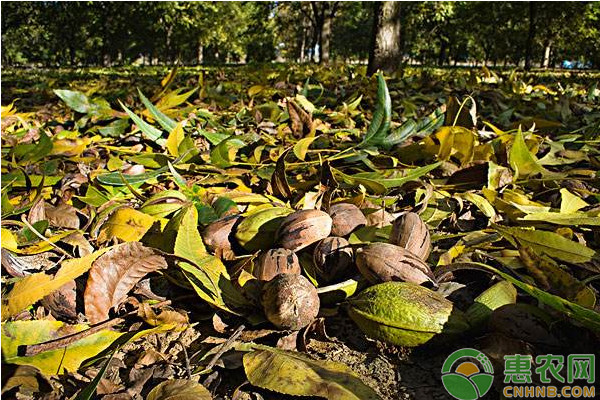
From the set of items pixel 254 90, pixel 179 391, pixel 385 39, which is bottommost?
pixel 179 391

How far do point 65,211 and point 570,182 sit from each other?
4.53 feet

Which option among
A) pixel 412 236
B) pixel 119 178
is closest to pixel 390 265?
pixel 412 236

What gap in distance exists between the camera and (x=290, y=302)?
81 cm

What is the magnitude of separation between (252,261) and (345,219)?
24cm

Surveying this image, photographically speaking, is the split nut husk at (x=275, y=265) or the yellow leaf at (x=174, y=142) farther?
the yellow leaf at (x=174, y=142)

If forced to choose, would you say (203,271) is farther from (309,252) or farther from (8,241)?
(8,241)

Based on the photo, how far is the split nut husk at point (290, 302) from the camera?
82 centimetres

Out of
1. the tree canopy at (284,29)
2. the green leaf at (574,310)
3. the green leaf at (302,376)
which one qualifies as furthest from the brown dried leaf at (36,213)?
the tree canopy at (284,29)

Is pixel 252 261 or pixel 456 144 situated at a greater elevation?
pixel 456 144

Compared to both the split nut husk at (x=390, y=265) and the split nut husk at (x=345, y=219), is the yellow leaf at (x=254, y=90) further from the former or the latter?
the split nut husk at (x=390, y=265)

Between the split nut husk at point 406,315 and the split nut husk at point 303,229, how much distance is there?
207 mm

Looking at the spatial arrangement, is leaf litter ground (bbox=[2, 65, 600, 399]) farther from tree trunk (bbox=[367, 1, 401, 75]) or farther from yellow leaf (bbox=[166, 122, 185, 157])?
tree trunk (bbox=[367, 1, 401, 75])

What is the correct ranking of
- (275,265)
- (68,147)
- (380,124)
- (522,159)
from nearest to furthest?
(275,265)
(522,159)
(380,124)
(68,147)

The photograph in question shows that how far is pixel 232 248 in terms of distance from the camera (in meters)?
1.09
